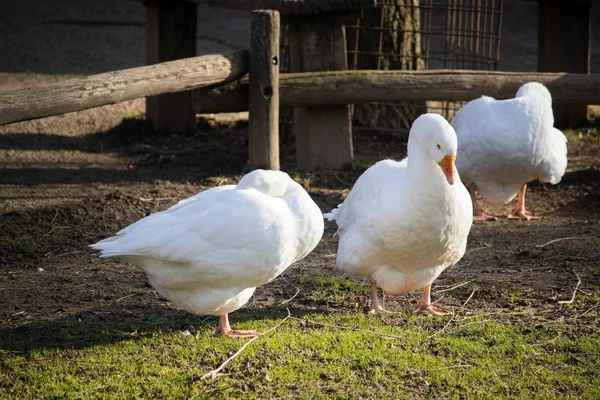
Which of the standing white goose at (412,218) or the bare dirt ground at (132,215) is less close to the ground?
the standing white goose at (412,218)

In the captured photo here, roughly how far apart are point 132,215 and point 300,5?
278cm

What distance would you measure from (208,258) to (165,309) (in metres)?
0.95

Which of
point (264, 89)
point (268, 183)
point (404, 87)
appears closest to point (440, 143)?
point (268, 183)

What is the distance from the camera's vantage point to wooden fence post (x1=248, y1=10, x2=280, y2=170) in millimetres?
7570

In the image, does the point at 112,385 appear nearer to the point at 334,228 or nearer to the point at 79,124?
the point at 334,228

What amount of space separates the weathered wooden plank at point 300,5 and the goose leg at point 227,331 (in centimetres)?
412

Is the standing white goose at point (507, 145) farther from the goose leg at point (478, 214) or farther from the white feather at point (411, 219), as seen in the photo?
the white feather at point (411, 219)

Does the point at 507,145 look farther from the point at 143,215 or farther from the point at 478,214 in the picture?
the point at 143,215

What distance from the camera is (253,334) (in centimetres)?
460

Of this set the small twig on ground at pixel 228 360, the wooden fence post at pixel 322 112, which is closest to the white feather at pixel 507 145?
the wooden fence post at pixel 322 112

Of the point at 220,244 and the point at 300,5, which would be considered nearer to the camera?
the point at 220,244

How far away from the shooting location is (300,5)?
803 centimetres

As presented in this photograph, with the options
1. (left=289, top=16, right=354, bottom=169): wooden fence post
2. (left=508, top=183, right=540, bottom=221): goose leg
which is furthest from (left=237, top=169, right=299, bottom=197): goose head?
(left=289, top=16, right=354, bottom=169): wooden fence post

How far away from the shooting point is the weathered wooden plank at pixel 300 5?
796 centimetres
